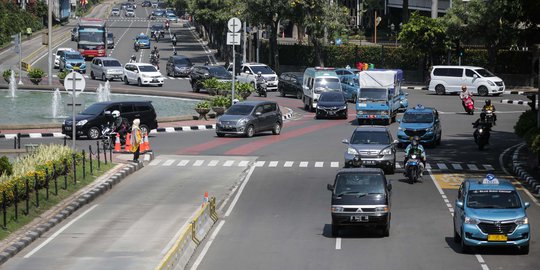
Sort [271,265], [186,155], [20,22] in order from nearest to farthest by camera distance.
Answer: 1. [271,265]
2. [186,155]
3. [20,22]

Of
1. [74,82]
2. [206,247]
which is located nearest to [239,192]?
[74,82]

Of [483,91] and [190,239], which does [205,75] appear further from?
[190,239]

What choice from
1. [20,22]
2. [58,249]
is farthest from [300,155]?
[20,22]

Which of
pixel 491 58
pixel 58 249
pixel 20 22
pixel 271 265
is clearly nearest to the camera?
pixel 271 265

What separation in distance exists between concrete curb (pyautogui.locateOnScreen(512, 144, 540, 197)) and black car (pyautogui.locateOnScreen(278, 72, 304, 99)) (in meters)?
28.8

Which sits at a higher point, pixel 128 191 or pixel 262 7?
pixel 262 7

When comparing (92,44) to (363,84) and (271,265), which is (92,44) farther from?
(271,265)

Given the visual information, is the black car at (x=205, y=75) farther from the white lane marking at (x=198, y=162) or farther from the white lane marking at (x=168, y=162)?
the white lane marking at (x=168, y=162)

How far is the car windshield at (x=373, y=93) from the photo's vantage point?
5316 cm

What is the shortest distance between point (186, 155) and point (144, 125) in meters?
5.60

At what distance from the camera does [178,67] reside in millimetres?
87125

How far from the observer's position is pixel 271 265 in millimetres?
22734

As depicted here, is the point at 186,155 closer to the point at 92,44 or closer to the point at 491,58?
the point at 491,58

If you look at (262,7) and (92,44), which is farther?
(92,44)
